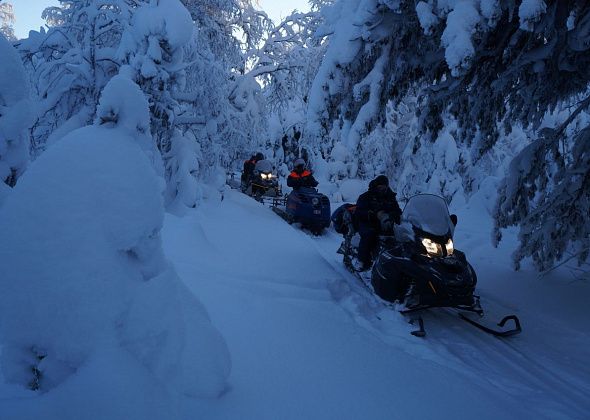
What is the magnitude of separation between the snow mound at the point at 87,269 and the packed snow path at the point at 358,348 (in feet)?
2.01

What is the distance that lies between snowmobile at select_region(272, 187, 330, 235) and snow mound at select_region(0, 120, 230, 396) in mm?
8434

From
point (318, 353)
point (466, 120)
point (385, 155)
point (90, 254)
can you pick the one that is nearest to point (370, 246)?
point (466, 120)

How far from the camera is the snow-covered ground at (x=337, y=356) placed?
209 centimetres

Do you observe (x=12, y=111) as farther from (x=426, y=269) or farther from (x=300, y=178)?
(x=300, y=178)

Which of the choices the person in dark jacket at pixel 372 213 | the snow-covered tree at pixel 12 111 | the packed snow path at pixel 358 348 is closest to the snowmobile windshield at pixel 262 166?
the packed snow path at pixel 358 348

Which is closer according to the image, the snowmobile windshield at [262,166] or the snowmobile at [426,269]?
the snowmobile at [426,269]

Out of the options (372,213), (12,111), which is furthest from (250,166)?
(12,111)

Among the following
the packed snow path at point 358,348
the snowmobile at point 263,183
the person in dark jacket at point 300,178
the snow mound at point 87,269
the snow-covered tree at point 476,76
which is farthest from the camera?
the snowmobile at point 263,183

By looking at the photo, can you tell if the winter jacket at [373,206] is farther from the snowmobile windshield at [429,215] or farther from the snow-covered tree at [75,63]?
the snow-covered tree at [75,63]

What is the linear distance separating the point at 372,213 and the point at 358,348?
294cm

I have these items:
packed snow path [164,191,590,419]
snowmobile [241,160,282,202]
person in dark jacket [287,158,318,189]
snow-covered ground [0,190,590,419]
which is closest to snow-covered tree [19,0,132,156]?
snow-covered ground [0,190,590,419]

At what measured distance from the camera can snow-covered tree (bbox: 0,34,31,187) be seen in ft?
11.4

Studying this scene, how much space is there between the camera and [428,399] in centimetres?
300

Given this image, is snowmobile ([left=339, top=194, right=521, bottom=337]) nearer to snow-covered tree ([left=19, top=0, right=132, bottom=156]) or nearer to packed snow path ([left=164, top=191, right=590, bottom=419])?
packed snow path ([left=164, top=191, right=590, bottom=419])
